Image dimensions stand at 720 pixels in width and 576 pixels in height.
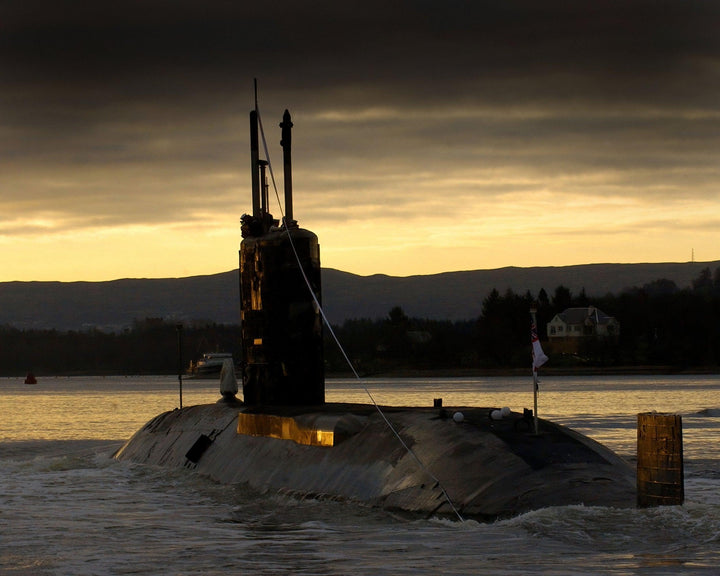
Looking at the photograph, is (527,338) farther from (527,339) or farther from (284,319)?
(284,319)

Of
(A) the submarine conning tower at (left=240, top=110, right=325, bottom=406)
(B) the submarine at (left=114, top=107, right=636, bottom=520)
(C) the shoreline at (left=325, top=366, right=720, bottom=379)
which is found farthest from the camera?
(C) the shoreline at (left=325, top=366, right=720, bottom=379)

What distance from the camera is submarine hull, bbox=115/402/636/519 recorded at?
15.0 meters

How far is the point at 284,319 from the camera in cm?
2223

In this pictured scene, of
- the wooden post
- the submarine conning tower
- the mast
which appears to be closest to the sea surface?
the wooden post

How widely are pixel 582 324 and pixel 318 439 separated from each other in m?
143

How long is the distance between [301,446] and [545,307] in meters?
151

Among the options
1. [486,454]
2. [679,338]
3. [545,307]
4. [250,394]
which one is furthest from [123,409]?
[545,307]

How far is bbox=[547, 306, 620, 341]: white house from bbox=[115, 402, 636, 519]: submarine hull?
435 feet

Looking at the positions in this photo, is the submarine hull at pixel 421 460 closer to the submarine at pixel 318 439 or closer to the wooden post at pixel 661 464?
the submarine at pixel 318 439

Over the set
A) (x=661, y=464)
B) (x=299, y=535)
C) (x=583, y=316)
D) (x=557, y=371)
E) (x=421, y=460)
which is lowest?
(x=557, y=371)

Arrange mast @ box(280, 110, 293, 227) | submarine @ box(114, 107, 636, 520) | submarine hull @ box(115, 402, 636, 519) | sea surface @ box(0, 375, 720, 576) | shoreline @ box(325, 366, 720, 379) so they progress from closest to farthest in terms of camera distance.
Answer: sea surface @ box(0, 375, 720, 576)
submarine hull @ box(115, 402, 636, 519)
submarine @ box(114, 107, 636, 520)
mast @ box(280, 110, 293, 227)
shoreline @ box(325, 366, 720, 379)

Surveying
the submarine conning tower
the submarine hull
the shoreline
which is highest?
the submarine conning tower

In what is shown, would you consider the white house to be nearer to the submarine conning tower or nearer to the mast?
the mast

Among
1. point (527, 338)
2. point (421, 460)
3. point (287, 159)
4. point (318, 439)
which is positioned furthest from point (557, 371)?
point (421, 460)
